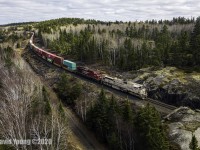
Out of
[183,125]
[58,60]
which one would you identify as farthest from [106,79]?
[58,60]

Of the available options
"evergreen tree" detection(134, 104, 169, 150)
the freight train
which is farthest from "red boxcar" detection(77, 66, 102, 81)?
"evergreen tree" detection(134, 104, 169, 150)

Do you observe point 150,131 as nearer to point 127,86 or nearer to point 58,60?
point 127,86

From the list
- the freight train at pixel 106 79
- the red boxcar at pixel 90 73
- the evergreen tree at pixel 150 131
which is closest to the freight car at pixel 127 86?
the freight train at pixel 106 79

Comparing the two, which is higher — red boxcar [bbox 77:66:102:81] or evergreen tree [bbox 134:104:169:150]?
red boxcar [bbox 77:66:102:81]

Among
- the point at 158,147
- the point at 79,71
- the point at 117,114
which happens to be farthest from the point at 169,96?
the point at 79,71

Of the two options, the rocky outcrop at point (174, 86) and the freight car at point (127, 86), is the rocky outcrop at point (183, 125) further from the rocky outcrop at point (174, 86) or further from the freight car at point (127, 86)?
the freight car at point (127, 86)

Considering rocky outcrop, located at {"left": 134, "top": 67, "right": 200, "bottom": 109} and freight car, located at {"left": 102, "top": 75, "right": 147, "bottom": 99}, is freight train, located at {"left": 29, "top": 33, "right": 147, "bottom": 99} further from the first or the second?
rocky outcrop, located at {"left": 134, "top": 67, "right": 200, "bottom": 109}

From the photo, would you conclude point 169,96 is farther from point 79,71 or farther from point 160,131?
point 79,71

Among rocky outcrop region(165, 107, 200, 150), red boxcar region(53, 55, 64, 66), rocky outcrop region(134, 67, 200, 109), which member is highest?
red boxcar region(53, 55, 64, 66)

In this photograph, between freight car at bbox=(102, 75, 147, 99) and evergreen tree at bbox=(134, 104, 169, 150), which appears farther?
freight car at bbox=(102, 75, 147, 99)

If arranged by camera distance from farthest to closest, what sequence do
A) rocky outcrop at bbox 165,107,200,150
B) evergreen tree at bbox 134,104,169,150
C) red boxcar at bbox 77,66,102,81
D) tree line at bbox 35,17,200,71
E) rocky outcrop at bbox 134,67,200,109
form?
1. tree line at bbox 35,17,200,71
2. red boxcar at bbox 77,66,102,81
3. rocky outcrop at bbox 134,67,200,109
4. rocky outcrop at bbox 165,107,200,150
5. evergreen tree at bbox 134,104,169,150
